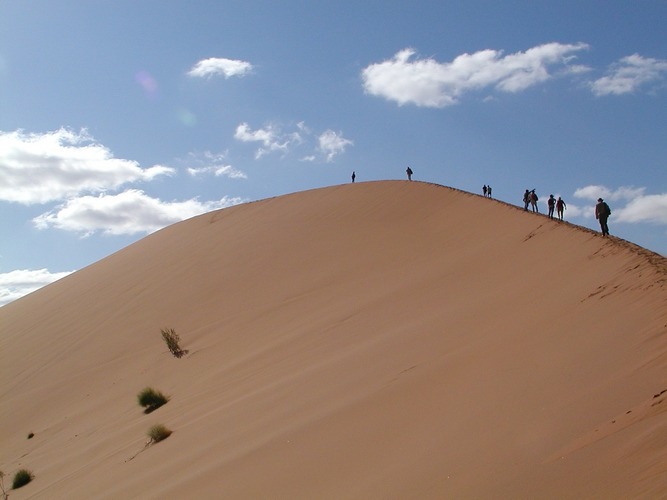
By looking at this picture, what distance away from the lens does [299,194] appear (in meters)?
31.2

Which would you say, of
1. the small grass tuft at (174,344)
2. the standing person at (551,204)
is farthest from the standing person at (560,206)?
the small grass tuft at (174,344)

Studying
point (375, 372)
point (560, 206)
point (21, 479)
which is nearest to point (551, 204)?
point (560, 206)

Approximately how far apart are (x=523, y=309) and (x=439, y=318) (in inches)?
64.9

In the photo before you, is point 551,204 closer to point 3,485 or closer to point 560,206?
point 560,206

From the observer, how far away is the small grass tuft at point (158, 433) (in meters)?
9.02

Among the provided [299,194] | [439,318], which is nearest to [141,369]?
[439,318]

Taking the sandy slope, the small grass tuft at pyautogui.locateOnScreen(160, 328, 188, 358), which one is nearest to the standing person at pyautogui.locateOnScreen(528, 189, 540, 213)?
the sandy slope

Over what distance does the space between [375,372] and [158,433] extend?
3237 mm

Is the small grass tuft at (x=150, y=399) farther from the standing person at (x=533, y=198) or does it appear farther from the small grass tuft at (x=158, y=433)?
the standing person at (x=533, y=198)

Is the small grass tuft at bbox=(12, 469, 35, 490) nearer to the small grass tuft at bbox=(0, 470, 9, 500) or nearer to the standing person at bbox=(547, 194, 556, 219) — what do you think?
the small grass tuft at bbox=(0, 470, 9, 500)

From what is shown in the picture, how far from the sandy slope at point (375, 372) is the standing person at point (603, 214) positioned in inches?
23.1

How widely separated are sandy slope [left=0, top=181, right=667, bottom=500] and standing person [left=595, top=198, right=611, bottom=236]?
588 millimetres

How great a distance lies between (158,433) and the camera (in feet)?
29.7

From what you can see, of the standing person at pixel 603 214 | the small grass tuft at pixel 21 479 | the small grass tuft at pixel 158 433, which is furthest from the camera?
the standing person at pixel 603 214
